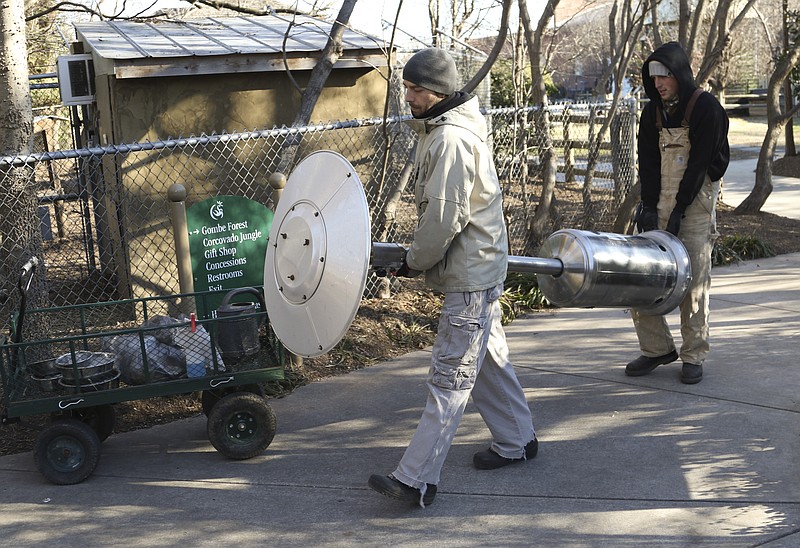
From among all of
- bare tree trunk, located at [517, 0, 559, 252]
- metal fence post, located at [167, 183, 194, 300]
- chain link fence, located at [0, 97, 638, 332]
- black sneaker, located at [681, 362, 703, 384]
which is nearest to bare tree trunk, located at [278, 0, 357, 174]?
chain link fence, located at [0, 97, 638, 332]

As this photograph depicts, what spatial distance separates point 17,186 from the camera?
512 cm

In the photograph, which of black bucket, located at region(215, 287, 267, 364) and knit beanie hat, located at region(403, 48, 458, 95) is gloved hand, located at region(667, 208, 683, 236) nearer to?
knit beanie hat, located at region(403, 48, 458, 95)

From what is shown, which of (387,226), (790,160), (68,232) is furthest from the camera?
(790,160)

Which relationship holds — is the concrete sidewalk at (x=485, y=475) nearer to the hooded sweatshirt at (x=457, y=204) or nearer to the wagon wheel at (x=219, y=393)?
the wagon wheel at (x=219, y=393)

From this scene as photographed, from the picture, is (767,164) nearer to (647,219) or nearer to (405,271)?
(647,219)

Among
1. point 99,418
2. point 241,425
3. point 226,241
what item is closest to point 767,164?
point 226,241

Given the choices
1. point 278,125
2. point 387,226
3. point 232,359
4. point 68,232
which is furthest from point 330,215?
point 68,232

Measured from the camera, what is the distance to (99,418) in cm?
440

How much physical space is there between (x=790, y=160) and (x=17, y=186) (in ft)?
46.0

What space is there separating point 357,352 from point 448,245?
246 centimetres

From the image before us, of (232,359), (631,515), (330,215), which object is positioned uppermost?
(330,215)

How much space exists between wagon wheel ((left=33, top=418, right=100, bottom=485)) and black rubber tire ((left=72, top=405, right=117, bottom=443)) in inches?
7.1

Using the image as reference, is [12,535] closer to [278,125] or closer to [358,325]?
[358,325]

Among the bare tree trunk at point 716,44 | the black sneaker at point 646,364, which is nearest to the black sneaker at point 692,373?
the black sneaker at point 646,364
